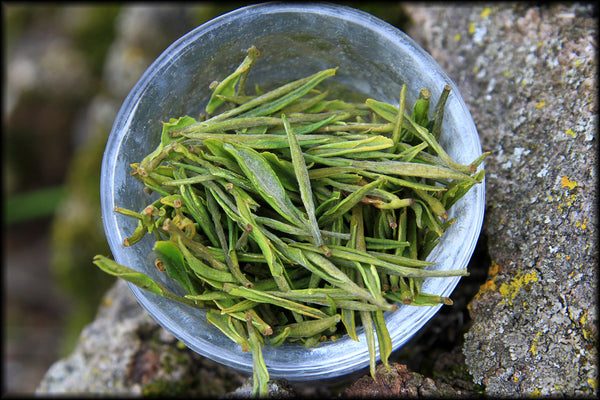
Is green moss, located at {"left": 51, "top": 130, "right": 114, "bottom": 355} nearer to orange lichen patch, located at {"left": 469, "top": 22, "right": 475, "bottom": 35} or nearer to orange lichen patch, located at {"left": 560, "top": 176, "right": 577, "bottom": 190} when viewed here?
orange lichen patch, located at {"left": 469, "top": 22, "right": 475, "bottom": 35}

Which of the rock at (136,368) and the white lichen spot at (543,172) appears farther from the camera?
the rock at (136,368)

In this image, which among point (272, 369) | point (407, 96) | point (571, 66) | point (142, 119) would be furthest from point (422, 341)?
point (142, 119)

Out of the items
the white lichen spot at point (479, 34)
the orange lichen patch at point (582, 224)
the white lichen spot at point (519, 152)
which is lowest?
the orange lichen patch at point (582, 224)

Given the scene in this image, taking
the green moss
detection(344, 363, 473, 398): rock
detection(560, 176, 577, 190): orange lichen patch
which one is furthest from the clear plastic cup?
the green moss

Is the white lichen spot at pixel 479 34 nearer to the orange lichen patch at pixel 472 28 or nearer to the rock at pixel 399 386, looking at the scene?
the orange lichen patch at pixel 472 28

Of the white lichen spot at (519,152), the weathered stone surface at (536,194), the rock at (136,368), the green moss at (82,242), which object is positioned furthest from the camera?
the green moss at (82,242)

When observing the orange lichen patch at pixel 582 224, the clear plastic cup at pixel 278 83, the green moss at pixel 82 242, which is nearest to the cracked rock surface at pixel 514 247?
the orange lichen patch at pixel 582 224

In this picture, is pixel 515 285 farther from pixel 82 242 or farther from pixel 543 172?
pixel 82 242
